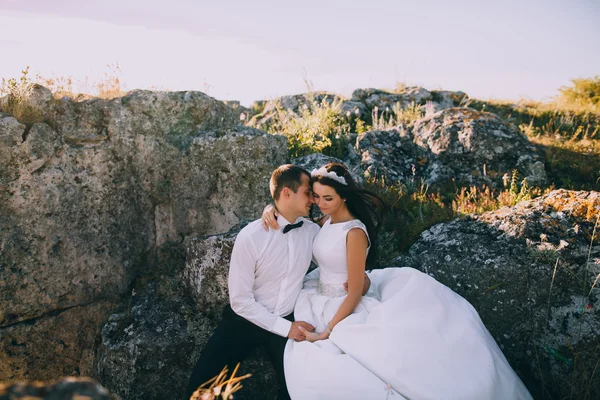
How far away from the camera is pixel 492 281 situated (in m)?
4.54

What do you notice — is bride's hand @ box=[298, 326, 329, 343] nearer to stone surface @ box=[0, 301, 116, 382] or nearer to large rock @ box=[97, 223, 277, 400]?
large rock @ box=[97, 223, 277, 400]

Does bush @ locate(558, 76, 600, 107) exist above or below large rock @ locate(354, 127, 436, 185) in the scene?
above

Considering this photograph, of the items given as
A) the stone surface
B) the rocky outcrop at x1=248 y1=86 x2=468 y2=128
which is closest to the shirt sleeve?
the stone surface

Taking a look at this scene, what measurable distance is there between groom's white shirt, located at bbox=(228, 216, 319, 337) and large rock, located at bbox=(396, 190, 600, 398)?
5.33ft

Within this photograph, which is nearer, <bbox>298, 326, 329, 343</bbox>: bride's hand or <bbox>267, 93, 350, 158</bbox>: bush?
<bbox>298, 326, 329, 343</bbox>: bride's hand

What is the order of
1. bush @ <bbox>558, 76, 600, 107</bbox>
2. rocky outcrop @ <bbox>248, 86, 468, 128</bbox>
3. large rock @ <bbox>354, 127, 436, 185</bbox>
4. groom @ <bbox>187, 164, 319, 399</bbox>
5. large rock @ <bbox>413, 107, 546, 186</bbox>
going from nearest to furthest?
groom @ <bbox>187, 164, 319, 399</bbox>, large rock @ <bbox>413, 107, 546, 186</bbox>, large rock @ <bbox>354, 127, 436, 185</bbox>, rocky outcrop @ <bbox>248, 86, 468, 128</bbox>, bush @ <bbox>558, 76, 600, 107</bbox>

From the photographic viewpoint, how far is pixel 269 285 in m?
4.21

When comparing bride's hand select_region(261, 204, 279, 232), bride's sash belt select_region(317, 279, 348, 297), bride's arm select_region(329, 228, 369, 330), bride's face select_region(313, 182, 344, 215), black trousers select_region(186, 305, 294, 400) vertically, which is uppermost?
bride's face select_region(313, 182, 344, 215)

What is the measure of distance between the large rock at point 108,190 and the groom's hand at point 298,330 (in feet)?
8.48

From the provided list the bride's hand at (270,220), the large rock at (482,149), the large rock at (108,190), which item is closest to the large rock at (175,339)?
the bride's hand at (270,220)

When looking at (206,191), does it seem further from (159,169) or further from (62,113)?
(62,113)

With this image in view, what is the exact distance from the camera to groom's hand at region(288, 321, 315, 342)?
12.5ft

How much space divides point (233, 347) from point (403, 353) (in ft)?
5.18

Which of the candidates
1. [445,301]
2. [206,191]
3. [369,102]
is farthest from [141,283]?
[369,102]
